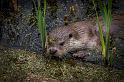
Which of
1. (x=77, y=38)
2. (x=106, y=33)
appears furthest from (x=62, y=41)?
(x=106, y=33)

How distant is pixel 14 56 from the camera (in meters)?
3.85

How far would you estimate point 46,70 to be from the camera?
358cm

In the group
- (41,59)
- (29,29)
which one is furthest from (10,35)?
(41,59)

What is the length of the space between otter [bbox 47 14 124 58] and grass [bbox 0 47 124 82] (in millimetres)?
178

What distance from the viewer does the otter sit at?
12.7 ft

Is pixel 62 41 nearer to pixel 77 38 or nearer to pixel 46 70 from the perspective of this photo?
pixel 77 38

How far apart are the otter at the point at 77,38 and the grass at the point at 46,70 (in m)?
0.18

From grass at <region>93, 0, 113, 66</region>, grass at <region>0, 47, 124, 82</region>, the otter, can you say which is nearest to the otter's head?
the otter

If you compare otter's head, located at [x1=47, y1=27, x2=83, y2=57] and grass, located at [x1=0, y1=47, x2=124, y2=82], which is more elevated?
otter's head, located at [x1=47, y1=27, x2=83, y2=57]

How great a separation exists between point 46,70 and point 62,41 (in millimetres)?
538

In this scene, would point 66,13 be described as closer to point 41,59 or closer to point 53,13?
point 53,13

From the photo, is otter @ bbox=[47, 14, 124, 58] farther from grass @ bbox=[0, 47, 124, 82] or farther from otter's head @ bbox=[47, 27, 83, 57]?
grass @ bbox=[0, 47, 124, 82]

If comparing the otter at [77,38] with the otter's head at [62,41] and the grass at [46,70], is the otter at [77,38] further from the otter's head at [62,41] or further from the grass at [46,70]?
the grass at [46,70]

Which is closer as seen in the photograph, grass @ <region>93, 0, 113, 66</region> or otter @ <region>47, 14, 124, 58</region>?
grass @ <region>93, 0, 113, 66</region>
